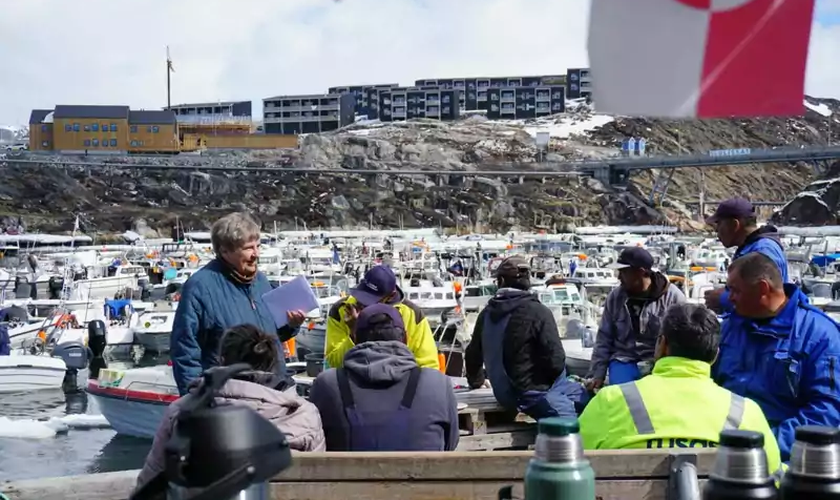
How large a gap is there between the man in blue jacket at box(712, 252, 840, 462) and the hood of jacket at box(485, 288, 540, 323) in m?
1.93

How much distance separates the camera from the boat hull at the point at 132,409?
1878cm

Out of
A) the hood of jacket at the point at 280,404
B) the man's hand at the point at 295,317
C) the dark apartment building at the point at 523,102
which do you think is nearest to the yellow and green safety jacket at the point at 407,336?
the man's hand at the point at 295,317

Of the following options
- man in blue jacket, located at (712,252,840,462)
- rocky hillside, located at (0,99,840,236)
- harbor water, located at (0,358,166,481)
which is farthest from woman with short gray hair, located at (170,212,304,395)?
rocky hillside, located at (0,99,840,236)

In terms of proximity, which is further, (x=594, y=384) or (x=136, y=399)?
(x=136, y=399)

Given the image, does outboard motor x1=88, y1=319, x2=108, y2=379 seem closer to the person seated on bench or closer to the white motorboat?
the white motorboat

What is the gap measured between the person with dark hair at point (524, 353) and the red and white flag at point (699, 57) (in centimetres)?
296

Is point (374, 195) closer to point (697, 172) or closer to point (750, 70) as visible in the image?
point (697, 172)

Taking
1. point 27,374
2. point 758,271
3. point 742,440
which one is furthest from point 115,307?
point 742,440

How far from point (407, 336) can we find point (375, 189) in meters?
105

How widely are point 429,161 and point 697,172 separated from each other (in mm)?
32755

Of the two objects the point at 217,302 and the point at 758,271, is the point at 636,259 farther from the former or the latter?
the point at 217,302

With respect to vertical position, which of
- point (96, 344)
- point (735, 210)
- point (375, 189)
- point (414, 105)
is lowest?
point (375, 189)

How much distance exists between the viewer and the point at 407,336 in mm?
5668

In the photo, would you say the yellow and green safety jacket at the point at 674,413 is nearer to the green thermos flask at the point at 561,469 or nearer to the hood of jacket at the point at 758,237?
the green thermos flask at the point at 561,469
